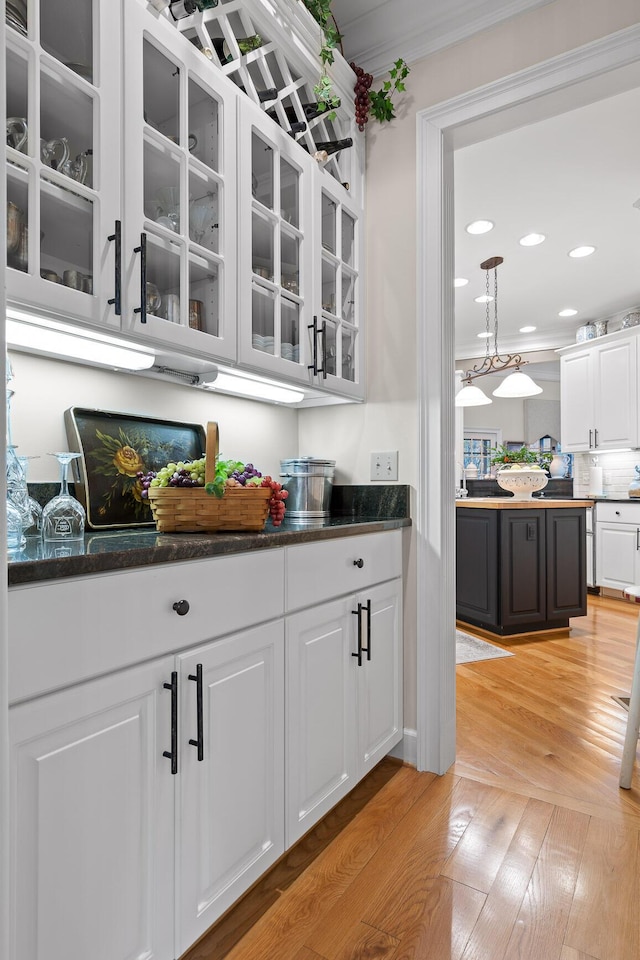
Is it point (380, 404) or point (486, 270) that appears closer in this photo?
point (380, 404)

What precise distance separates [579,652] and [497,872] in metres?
2.37

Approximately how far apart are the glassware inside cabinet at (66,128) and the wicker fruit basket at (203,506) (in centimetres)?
62

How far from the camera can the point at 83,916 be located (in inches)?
36.6

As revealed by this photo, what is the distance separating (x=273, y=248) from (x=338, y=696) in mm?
1362

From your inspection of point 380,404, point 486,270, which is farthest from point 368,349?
point 486,270

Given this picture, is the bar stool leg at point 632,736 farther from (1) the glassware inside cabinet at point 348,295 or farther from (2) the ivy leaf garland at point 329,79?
(2) the ivy leaf garland at point 329,79

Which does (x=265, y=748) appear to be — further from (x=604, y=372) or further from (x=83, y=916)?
(x=604, y=372)

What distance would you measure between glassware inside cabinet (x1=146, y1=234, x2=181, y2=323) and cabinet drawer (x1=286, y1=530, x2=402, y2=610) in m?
0.66

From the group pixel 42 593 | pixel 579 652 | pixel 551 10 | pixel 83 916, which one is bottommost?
pixel 579 652

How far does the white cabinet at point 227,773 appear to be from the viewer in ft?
3.71

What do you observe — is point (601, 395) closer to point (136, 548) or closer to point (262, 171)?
point (262, 171)

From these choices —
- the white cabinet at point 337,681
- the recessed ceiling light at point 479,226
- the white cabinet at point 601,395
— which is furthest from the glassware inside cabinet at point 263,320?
the white cabinet at point 601,395

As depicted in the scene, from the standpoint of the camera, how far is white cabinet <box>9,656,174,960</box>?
2.80ft

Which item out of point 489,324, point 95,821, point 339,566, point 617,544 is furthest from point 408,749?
point 489,324
